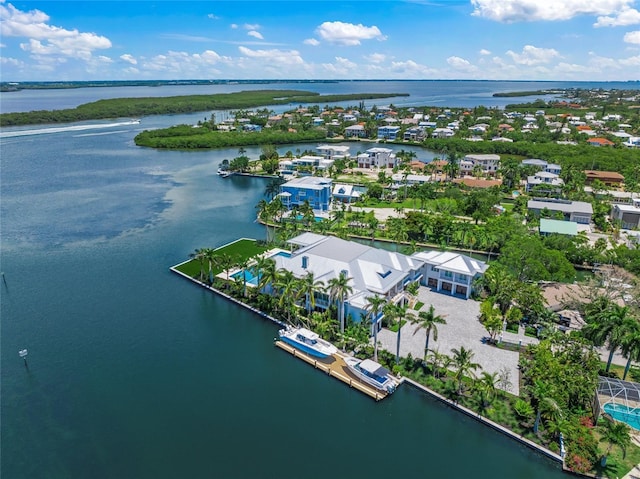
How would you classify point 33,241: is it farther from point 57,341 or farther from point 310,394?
point 310,394

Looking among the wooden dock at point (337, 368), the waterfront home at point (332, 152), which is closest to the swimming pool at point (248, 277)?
the wooden dock at point (337, 368)

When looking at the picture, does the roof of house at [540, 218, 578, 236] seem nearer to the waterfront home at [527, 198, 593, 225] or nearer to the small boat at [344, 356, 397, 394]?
the waterfront home at [527, 198, 593, 225]

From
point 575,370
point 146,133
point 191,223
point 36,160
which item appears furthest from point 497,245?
point 146,133

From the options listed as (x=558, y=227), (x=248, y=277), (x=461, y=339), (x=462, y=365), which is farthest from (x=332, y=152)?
(x=462, y=365)

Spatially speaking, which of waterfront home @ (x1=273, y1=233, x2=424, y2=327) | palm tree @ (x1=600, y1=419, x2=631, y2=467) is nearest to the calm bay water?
palm tree @ (x1=600, y1=419, x2=631, y2=467)

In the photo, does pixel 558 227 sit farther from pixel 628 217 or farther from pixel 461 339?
pixel 461 339

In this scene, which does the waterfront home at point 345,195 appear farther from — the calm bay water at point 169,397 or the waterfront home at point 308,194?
the calm bay water at point 169,397
